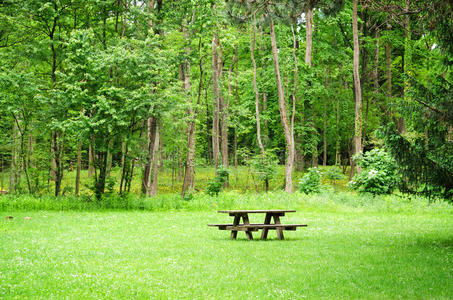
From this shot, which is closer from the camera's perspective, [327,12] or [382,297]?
[382,297]

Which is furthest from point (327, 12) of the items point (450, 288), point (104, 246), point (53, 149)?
point (53, 149)

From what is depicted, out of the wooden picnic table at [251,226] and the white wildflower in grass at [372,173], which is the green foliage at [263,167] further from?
the wooden picnic table at [251,226]

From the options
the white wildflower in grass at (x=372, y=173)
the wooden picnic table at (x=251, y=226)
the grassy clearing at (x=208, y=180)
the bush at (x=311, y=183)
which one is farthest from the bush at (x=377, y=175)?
the wooden picnic table at (x=251, y=226)

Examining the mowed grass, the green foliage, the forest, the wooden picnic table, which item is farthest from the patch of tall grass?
the wooden picnic table

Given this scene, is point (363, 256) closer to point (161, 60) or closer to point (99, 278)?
point (99, 278)

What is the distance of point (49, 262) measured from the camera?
320 inches

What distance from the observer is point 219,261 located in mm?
8383

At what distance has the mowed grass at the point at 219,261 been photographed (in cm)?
634

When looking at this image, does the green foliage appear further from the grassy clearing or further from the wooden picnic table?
the wooden picnic table

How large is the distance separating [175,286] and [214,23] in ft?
57.6

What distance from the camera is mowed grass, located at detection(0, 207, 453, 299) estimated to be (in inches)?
250

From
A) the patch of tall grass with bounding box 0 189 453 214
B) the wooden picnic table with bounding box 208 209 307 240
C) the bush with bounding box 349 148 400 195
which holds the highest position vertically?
the bush with bounding box 349 148 400 195

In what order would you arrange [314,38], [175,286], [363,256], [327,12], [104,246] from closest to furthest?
[175,286] → [363,256] → [104,246] → [327,12] → [314,38]

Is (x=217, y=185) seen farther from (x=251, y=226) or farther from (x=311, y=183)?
(x=251, y=226)
